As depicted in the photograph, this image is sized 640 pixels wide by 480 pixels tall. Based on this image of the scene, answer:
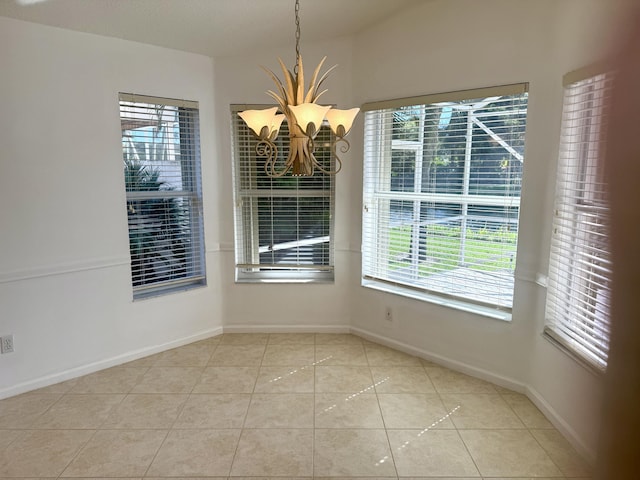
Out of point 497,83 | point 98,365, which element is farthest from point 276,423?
point 497,83

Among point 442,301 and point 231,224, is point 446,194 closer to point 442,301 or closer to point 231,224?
point 442,301

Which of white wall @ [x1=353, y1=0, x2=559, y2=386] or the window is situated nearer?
white wall @ [x1=353, y1=0, x2=559, y2=386]

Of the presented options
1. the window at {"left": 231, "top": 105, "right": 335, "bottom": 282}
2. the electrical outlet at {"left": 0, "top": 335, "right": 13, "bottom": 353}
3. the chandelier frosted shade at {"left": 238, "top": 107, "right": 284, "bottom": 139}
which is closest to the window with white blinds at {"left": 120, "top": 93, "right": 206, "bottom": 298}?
the window at {"left": 231, "top": 105, "right": 335, "bottom": 282}

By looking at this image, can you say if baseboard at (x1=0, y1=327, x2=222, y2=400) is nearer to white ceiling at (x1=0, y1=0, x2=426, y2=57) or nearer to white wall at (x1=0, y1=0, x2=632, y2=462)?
white wall at (x1=0, y1=0, x2=632, y2=462)

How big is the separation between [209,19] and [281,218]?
1.61 m

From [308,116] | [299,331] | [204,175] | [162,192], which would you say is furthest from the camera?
[299,331]

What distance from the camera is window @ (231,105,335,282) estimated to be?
362cm

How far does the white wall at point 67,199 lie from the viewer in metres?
2.62

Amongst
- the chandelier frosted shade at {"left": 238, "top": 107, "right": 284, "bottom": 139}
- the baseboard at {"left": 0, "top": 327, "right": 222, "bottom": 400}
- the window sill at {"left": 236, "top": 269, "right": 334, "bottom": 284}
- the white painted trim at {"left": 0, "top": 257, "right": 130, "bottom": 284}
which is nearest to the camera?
the chandelier frosted shade at {"left": 238, "top": 107, "right": 284, "bottom": 139}

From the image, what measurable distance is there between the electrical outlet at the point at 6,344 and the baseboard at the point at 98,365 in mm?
251

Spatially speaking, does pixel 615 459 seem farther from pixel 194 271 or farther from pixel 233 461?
pixel 194 271

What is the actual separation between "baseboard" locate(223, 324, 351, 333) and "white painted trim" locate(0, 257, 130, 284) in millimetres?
1117

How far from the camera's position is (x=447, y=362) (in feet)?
10.2

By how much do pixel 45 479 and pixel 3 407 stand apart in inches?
35.7
